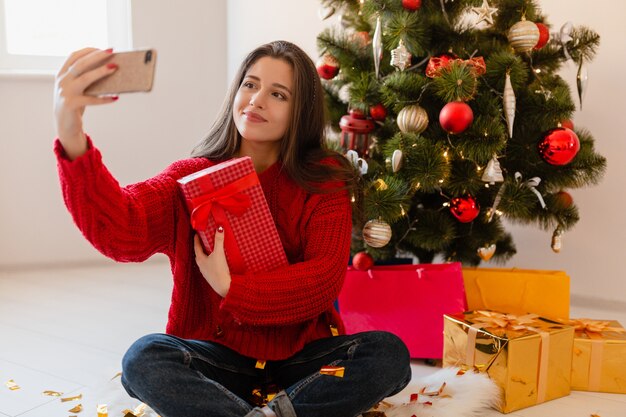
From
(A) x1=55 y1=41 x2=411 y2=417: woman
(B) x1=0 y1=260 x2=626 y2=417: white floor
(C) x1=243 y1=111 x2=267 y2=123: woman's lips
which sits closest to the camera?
(A) x1=55 y1=41 x2=411 y2=417: woman


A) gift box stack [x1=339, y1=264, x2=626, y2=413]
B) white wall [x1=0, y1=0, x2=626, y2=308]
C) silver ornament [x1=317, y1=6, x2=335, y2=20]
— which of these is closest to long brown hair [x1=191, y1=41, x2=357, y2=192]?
gift box stack [x1=339, y1=264, x2=626, y2=413]

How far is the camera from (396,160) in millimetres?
1453

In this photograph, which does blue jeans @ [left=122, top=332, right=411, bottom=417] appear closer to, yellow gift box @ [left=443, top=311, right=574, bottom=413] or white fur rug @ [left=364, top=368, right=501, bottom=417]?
white fur rug @ [left=364, top=368, right=501, bottom=417]

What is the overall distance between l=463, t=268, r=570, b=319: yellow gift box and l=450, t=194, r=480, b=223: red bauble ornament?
14cm

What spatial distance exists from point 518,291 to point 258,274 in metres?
0.71

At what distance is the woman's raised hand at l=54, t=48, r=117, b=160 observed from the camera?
2.87 ft

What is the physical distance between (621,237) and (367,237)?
3.13 feet

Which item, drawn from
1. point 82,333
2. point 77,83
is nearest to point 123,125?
point 82,333

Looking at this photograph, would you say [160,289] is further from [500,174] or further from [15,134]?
[500,174]

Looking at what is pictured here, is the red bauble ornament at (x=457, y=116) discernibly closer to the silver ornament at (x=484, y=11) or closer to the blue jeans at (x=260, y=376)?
the silver ornament at (x=484, y=11)

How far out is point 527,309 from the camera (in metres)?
1.54

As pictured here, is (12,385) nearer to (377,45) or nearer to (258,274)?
(258,274)

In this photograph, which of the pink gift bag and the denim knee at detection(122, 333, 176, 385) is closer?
the denim knee at detection(122, 333, 176, 385)

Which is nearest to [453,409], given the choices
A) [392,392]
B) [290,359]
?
[392,392]
